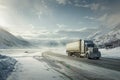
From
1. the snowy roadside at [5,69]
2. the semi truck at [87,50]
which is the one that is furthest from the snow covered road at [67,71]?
the semi truck at [87,50]

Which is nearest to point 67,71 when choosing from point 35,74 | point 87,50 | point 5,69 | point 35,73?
point 35,73

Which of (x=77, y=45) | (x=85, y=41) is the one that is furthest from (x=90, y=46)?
(x=77, y=45)

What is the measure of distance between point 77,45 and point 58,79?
3119 cm

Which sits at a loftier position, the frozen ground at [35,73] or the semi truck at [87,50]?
the semi truck at [87,50]

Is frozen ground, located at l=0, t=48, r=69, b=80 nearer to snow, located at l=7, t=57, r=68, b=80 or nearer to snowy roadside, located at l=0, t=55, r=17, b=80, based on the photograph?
snow, located at l=7, t=57, r=68, b=80

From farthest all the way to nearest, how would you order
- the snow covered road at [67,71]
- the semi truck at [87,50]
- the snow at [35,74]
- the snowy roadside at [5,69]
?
the semi truck at [87,50] < the snowy roadside at [5,69] < the snow covered road at [67,71] < the snow at [35,74]

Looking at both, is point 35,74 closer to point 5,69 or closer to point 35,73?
point 35,73

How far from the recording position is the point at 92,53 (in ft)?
118

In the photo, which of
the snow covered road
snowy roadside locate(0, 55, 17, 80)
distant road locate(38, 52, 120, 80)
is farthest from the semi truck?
snowy roadside locate(0, 55, 17, 80)

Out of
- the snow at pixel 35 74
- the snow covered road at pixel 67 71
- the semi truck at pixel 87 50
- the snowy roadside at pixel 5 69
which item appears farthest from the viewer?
the semi truck at pixel 87 50

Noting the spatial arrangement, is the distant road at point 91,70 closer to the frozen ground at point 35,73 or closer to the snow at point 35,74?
the frozen ground at point 35,73

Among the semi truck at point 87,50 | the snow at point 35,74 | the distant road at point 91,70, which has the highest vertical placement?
the semi truck at point 87,50

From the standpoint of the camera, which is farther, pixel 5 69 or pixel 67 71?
pixel 5 69

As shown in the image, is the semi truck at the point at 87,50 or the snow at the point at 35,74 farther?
the semi truck at the point at 87,50
